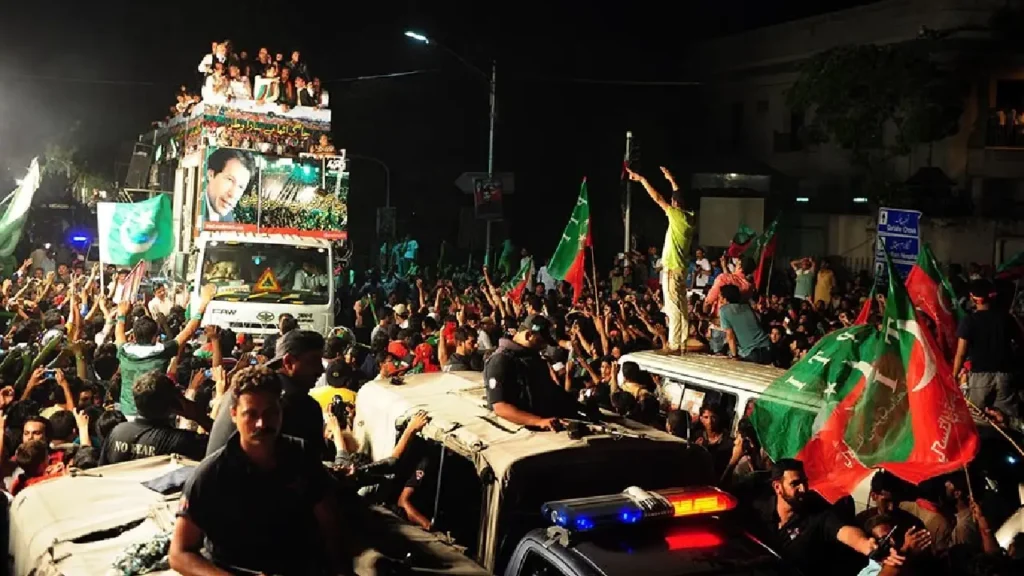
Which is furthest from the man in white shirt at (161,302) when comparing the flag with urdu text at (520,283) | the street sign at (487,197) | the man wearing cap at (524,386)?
the man wearing cap at (524,386)

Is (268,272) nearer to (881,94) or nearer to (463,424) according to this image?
(463,424)

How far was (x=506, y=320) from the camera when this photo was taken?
50.1 ft

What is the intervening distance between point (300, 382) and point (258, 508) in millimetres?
1364

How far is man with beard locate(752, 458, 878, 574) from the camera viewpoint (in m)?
5.17

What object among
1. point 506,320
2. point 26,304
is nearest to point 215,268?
point 26,304

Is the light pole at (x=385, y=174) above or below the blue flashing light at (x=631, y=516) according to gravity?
above

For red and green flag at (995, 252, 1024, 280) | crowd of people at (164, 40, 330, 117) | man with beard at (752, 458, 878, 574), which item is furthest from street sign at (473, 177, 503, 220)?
man with beard at (752, 458, 878, 574)

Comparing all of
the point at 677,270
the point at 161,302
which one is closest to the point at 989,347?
the point at 677,270

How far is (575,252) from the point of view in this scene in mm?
14516

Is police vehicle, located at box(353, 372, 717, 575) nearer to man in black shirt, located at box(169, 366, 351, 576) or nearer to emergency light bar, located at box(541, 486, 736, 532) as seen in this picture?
emergency light bar, located at box(541, 486, 736, 532)

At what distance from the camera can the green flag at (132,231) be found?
14.7 meters

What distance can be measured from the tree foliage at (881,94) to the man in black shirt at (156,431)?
82.5 feet

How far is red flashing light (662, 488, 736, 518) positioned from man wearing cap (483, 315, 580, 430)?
3.70 ft

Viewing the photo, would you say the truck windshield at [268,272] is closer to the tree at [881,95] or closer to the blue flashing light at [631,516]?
the blue flashing light at [631,516]
